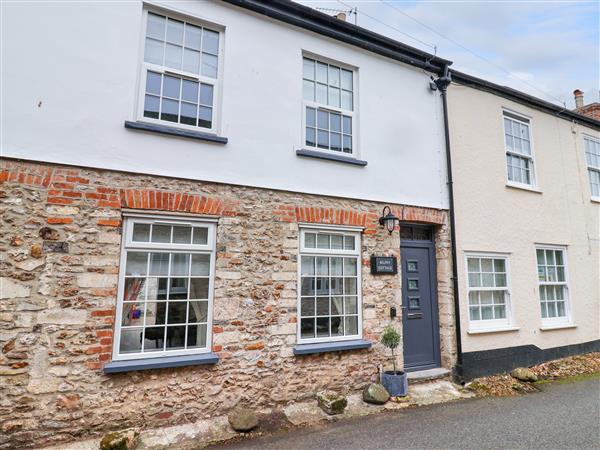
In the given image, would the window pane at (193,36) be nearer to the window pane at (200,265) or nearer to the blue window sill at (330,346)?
the window pane at (200,265)

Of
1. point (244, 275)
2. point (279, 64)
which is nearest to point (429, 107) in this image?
point (279, 64)

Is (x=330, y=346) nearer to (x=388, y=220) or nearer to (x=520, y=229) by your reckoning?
(x=388, y=220)

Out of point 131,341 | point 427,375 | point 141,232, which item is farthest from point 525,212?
point 131,341

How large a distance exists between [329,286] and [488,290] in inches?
145

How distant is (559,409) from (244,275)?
513 centimetres

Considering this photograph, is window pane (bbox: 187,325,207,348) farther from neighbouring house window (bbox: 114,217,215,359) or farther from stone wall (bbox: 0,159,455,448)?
stone wall (bbox: 0,159,455,448)

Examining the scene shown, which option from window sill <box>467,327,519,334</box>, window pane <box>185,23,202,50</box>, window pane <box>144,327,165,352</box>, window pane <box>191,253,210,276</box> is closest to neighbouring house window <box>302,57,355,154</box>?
window pane <box>185,23,202,50</box>

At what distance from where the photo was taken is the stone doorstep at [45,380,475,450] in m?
4.11

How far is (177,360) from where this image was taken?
4.50 metres

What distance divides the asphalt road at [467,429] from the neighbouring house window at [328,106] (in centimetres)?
422

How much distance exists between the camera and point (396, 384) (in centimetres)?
563

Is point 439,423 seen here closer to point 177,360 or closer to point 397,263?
point 397,263

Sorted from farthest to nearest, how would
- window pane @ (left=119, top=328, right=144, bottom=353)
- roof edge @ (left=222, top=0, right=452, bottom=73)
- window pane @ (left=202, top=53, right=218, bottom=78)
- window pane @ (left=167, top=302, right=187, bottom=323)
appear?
roof edge @ (left=222, top=0, right=452, bottom=73)
window pane @ (left=202, top=53, right=218, bottom=78)
window pane @ (left=167, top=302, right=187, bottom=323)
window pane @ (left=119, top=328, right=144, bottom=353)

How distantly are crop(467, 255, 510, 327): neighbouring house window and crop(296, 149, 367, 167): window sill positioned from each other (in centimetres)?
312
